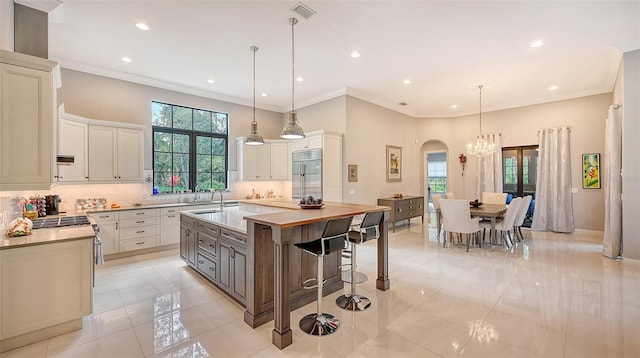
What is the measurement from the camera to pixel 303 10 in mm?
3164

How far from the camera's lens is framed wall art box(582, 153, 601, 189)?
20.1 feet

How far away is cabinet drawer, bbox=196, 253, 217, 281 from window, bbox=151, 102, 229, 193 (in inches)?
105

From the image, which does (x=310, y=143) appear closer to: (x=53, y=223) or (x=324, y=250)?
(x=324, y=250)

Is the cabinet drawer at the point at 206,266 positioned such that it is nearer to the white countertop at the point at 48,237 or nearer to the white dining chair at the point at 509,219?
the white countertop at the point at 48,237

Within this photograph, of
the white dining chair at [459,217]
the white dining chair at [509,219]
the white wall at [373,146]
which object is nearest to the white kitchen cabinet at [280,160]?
the white wall at [373,146]

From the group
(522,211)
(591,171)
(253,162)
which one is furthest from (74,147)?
(591,171)

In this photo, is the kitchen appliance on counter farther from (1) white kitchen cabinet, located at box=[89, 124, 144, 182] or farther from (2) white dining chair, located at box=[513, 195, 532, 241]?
(2) white dining chair, located at box=[513, 195, 532, 241]

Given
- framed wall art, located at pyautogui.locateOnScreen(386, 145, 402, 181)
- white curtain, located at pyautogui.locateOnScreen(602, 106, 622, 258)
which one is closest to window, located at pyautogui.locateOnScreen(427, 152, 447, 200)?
framed wall art, located at pyautogui.locateOnScreen(386, 145, 402, 181)

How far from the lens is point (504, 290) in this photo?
3326mm

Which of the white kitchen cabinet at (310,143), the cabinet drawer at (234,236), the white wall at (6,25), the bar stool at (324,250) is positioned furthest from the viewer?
the white kitchen cabinet at (310,143)

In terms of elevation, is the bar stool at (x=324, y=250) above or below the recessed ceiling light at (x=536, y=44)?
below

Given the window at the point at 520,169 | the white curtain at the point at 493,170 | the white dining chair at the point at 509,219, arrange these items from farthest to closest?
1. the white curtain at the point at 493,170
2. the window at the point at 520,169
3. the white dining chair at the point at 509,219

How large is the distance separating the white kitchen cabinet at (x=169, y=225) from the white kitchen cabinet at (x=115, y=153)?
2.56 feet

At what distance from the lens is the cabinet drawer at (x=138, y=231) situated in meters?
4.66
